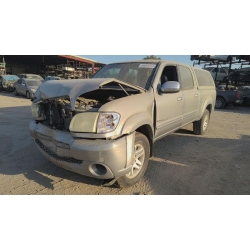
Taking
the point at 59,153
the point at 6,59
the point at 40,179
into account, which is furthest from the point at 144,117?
the point at 6,59

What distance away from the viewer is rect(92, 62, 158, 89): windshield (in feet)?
10.9

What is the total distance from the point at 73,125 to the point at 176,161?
→ 216 centimetres

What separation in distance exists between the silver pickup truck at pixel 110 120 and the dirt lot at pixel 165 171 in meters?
0.43

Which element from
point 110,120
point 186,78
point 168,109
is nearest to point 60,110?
point 110,120

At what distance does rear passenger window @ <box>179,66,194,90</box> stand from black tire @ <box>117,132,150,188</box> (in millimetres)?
1918

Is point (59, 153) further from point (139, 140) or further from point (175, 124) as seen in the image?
point (175, 124)

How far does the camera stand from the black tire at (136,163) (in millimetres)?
Result: 2617

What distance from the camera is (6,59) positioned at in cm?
2827

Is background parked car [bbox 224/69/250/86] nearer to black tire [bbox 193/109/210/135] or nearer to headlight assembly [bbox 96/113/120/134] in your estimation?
black tire [bbox 193/109/210/135]

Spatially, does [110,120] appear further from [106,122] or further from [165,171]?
[165,171]

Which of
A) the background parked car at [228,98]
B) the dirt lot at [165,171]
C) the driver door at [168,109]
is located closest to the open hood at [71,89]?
the driver door at [168,109]

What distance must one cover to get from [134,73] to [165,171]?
182cm

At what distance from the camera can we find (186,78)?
4.33 meters

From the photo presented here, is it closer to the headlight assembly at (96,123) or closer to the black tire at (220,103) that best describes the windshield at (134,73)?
the headlight assembly at (96,123)
